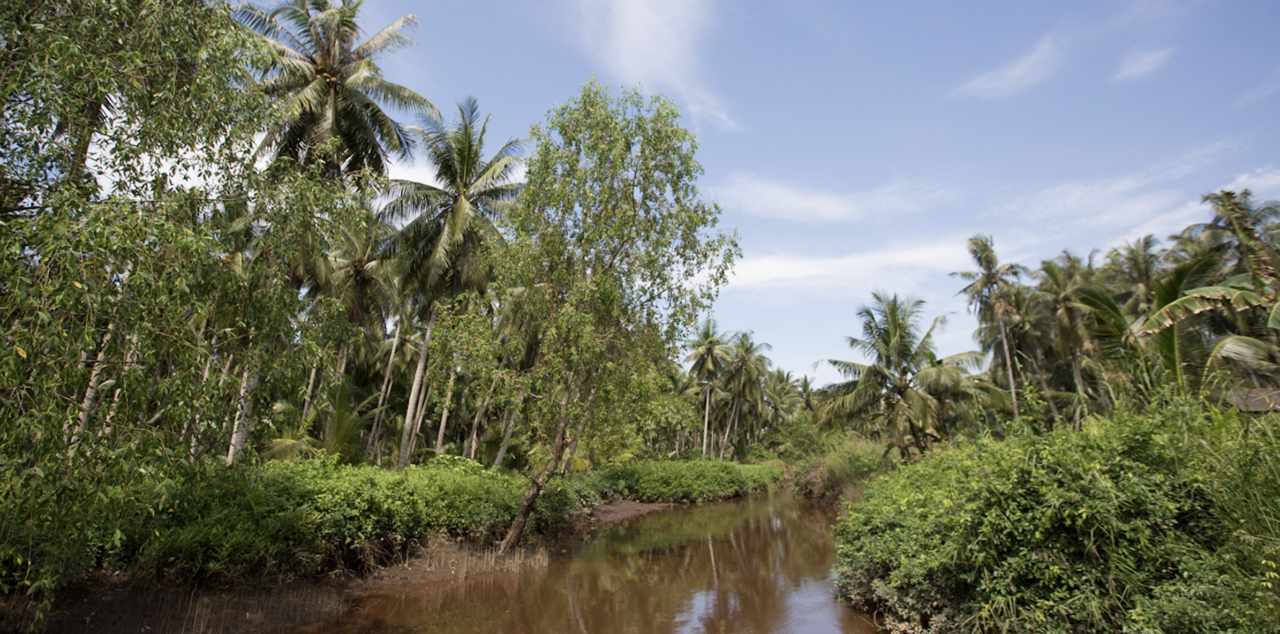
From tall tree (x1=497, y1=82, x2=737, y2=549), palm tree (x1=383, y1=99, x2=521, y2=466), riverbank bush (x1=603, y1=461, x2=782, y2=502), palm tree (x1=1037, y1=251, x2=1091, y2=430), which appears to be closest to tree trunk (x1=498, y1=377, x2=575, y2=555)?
tall tree (x1=497, y1=82, x2=737, y2=549)

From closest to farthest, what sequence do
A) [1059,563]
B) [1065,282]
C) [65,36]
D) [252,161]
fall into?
[65,36] → [1059,563] → [252,161] → [1065,282]

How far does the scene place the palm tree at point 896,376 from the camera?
21.7 metres

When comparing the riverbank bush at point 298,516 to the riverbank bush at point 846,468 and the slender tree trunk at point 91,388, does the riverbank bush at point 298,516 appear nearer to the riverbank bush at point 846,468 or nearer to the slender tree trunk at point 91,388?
the slender tree trunk at point 91,388

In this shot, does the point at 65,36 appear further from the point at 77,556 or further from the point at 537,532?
the point at 537,532

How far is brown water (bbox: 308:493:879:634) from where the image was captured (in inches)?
364

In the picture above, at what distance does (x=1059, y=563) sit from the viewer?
577 centimetres

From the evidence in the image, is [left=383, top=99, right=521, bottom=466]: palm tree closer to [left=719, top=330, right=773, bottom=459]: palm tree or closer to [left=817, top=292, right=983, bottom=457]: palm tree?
[left=817, top=292, right=983, bottom=457]: palm tree

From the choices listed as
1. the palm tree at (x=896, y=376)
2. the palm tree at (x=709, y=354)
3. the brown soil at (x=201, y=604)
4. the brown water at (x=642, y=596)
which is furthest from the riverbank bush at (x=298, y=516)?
the palm tree at (x=709, y=354)

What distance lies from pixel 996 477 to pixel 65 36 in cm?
940

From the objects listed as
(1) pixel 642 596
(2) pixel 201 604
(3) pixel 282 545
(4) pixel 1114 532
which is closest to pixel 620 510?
(1) pixel 642 596

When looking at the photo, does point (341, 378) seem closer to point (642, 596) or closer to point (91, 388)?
point (91, 388)

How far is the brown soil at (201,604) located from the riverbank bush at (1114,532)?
26.8ft

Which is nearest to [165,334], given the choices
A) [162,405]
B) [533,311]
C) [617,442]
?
[162,405]

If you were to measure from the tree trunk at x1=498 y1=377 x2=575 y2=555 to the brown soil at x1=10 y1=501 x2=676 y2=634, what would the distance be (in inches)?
81.1
